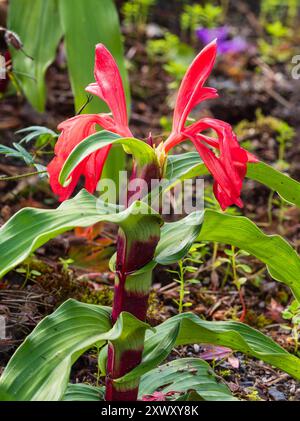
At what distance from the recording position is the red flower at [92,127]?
1070 mm

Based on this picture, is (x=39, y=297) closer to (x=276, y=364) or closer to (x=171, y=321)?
(x=171, y=321)

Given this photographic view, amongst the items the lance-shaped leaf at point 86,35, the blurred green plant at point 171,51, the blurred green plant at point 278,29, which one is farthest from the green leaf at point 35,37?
the blurred green plant at point 278,29

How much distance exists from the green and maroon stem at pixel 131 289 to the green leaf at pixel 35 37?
1.05m

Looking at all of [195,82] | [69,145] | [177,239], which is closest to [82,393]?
[177,239]

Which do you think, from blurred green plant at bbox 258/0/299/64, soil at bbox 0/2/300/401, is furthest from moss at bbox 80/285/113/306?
blurred green plant at bbox 258/0/299/64

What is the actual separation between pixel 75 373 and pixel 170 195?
→ 2.21 feet

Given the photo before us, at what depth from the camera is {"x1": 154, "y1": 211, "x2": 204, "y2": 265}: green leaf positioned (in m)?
1.06

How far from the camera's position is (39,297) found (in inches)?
61.2

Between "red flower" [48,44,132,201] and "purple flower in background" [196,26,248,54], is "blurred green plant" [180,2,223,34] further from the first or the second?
"red flower" [48,44,132,201]

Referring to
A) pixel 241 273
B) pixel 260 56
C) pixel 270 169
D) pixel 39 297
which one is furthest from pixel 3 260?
pixel 260 56

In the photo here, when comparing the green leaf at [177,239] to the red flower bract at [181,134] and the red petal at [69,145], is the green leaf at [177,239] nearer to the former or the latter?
the red flower bract at [181,134]

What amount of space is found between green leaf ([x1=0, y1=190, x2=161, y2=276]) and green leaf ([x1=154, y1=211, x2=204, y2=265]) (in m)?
0.04

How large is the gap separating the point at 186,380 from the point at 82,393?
17 cm

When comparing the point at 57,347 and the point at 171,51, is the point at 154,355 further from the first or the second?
the point at 171,51
